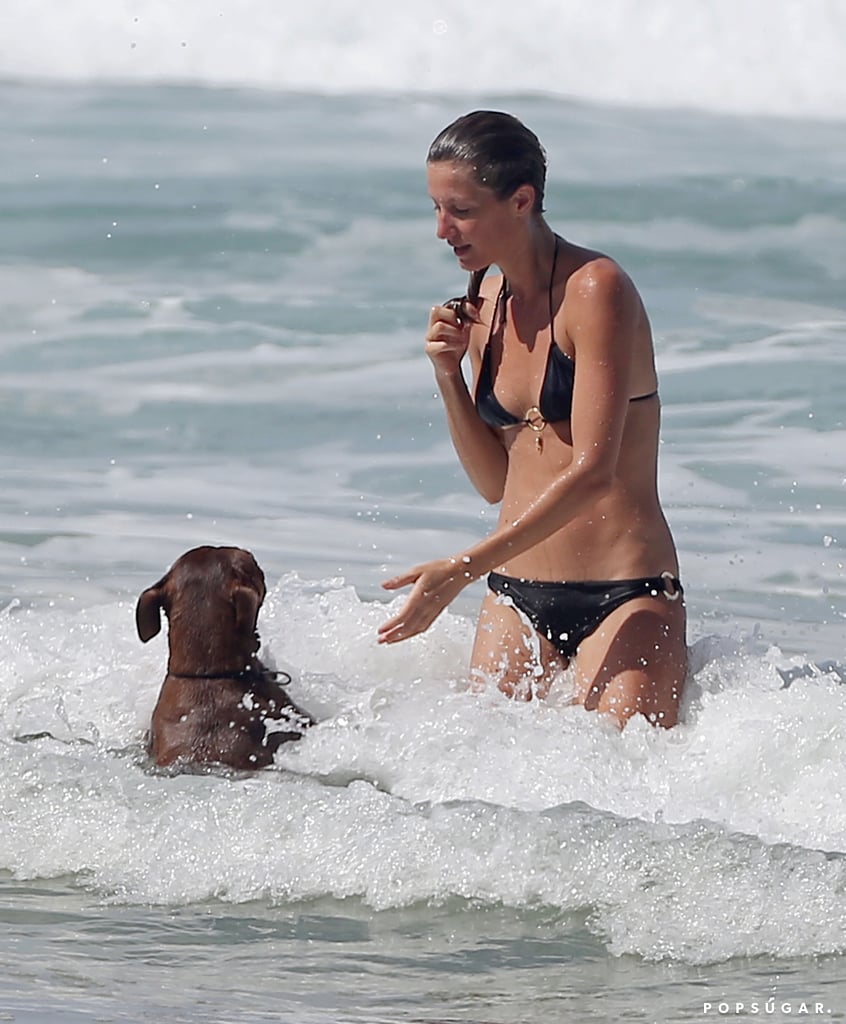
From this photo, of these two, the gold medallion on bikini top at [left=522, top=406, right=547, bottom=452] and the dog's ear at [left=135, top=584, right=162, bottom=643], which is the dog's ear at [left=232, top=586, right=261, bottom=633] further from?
the gold medallion on bikini top at [left=522, top=406, right=547, bottom=452]

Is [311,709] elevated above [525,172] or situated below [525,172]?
below

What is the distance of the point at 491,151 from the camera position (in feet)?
16.2

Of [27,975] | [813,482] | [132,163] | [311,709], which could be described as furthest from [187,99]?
[27,975]

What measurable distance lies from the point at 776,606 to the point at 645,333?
3.01 m

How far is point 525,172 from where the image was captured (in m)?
4.99

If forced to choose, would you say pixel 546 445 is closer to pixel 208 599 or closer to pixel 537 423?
pixel 537 423

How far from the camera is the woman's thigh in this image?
16.9ft

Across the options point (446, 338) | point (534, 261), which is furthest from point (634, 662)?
point (534, 261)

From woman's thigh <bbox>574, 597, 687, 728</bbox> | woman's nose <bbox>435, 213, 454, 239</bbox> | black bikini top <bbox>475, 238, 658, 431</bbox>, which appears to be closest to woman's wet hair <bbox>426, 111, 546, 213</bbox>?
woman's nose <bbox>435, 213, 454, 239</bbox>

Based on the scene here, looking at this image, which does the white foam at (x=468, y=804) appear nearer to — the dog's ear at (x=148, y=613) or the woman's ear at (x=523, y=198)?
the dog's ear at (x=148, y=613)

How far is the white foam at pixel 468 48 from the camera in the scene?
21.2 metres

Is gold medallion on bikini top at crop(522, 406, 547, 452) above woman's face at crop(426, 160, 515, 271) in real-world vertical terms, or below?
below

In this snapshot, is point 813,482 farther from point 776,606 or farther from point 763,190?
point 763,190

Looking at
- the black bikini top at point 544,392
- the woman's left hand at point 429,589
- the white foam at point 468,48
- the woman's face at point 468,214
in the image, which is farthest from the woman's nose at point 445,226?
the white foam at point 468,48
